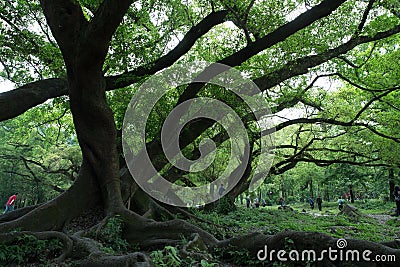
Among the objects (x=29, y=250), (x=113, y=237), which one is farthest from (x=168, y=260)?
(x=29, y=250)

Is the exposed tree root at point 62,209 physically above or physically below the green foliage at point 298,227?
above

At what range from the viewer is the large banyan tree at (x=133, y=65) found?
5.43 meters

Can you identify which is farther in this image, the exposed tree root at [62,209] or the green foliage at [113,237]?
the exposed tree root at [62,209]

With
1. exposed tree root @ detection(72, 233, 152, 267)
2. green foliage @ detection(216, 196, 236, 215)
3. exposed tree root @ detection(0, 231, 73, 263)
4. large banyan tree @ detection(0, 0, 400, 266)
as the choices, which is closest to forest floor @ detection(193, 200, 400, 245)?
green foliage @ detection(216, 196, 236, 215)

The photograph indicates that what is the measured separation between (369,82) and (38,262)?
10.8 m

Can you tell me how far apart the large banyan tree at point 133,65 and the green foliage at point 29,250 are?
0.14 metres

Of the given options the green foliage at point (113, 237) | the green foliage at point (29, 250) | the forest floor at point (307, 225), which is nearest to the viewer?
the green foliage at point (29, 250)

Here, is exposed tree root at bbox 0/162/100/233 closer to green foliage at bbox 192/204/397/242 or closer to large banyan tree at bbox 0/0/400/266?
large banyan tree at bbox 0/0/400/266

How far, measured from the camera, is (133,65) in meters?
8.62

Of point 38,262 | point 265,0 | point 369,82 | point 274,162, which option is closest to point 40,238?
point 38,262

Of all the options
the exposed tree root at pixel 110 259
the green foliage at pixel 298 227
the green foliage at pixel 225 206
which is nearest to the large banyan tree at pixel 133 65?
the exposed tree root at pixel 110 259

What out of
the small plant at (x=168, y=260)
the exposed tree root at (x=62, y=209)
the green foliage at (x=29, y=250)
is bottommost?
the green foliage at (x=29, y=250)

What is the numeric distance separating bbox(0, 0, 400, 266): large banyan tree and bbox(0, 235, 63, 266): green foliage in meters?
0.14

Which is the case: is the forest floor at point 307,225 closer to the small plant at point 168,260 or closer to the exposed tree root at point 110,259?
the small plant at point 168,260
